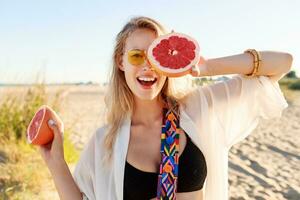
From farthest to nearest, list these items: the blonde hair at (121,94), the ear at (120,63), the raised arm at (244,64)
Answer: the ear at (120,63) → the blonde hair at (121,94) → the raised arm at (244,64)

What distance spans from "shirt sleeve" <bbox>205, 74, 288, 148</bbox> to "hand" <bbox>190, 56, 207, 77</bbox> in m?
0.25

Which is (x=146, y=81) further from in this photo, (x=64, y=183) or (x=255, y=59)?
(x=64, y=183)

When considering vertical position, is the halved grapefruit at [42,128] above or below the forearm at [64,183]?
above

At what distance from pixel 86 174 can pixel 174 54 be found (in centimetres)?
108

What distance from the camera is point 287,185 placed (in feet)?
20.8

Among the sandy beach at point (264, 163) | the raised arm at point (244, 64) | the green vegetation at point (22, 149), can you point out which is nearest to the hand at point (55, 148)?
the sandy beach at point (264, 163)

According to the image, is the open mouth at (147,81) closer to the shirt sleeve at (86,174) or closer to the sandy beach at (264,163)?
the shirt sleeve at (86,174)

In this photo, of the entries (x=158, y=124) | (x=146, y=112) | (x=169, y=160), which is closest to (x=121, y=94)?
(x=146, y=112)

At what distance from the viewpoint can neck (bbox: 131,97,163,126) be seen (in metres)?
3.04

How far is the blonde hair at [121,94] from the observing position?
296 cm

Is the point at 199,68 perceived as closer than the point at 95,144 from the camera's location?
Yes

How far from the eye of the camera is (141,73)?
9.05 ft

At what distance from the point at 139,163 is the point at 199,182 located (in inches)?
15.8

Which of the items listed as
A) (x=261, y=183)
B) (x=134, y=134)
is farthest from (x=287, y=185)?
(x=134, y=134)
